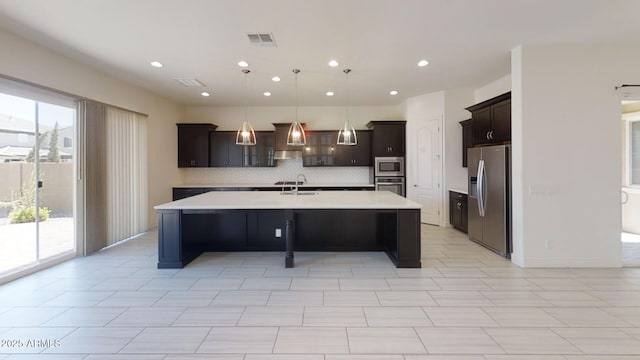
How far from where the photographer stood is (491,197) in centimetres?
473

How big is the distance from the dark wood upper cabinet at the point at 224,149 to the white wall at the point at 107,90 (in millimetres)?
855

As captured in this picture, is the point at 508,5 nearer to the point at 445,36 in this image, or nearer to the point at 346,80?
the point at 445,36

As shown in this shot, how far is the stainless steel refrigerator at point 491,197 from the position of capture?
4.43 m

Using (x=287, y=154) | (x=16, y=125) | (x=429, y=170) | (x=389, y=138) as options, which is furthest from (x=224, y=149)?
(x=429, y=170)

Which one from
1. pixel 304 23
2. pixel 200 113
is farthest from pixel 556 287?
pixel 200 113

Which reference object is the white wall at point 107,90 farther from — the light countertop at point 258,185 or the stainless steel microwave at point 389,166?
the stainless steel microwave at point 389,166

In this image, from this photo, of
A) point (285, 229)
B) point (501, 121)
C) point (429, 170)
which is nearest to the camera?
point (501, 121)

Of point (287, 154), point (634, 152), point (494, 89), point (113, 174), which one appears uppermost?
point (494, 89)

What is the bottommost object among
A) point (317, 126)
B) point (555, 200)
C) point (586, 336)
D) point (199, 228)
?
point (586, 336)

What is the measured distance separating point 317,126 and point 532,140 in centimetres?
485

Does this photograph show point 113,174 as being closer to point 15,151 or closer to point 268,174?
point 15,151

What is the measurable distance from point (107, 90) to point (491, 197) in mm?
6210

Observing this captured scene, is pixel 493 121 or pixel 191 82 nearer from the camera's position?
pixel 493 121

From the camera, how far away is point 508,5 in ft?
10.1
